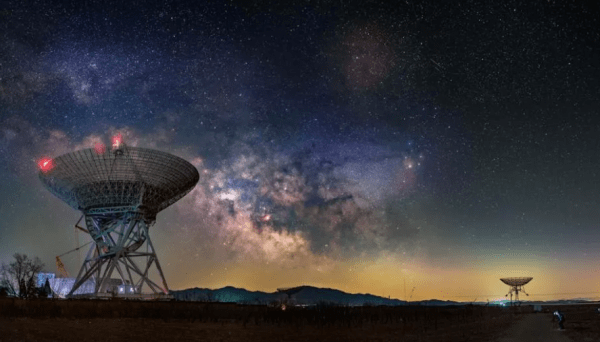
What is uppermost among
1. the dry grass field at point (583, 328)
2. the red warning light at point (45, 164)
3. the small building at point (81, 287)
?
the red warning light at point (45, 164)

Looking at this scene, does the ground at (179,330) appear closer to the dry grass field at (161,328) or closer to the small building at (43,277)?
the dry grass field at (161,328)

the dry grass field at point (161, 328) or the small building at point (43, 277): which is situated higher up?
the small building at point (43, 277)

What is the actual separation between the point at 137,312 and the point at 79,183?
21.5 metres

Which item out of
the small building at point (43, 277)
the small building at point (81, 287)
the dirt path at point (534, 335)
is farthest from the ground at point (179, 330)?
the small building at point (43, 277)

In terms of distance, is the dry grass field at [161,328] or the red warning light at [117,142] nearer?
the dry grass field at [161,328]

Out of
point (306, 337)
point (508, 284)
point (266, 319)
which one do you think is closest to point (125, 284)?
point (266, 319)

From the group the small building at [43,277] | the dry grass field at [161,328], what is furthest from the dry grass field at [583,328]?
the small building at [43,277]

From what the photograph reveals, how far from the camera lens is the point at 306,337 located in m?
31.9

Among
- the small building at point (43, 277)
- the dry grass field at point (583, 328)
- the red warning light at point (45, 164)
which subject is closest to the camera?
the dry grass field at point (583, 328)

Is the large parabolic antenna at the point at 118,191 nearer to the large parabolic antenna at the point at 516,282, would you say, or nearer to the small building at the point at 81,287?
the small building at the point at 81,287

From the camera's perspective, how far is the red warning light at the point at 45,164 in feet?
195

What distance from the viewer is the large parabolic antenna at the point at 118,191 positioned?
196ft

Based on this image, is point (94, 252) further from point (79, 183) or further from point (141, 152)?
point (141, 152)

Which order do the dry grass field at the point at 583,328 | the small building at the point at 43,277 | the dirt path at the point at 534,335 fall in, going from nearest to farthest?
1. the dirt path at the point at 534,335
2. the dry grass field at the point at 583,328
3. the small building at the point at 43,277
